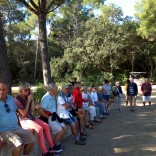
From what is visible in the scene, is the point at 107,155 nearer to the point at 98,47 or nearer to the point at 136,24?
the point at 98,47

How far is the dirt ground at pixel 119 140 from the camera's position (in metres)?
6.72

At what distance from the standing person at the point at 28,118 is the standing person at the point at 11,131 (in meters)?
0.72

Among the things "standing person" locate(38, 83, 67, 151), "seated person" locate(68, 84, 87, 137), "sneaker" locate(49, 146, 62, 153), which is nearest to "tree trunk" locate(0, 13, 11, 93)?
"seated person" locate(68, 84, 87, 137)

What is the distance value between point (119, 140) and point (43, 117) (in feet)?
6.93

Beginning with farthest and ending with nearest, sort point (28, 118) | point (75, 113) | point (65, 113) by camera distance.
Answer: point (75, 113) → point (65, 113) → point (28, 118)

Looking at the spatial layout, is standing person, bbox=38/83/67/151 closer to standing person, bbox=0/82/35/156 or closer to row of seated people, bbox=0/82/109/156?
row of seated people, bbox=0/82/109/156

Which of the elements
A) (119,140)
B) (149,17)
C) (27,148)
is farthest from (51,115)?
(149,17)

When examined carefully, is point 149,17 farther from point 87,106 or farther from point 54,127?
point 54,127

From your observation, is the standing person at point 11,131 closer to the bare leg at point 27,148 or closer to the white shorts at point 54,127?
the bare leg at point 27,148

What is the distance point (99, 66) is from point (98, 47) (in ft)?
7.18

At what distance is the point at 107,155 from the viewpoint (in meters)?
6.48

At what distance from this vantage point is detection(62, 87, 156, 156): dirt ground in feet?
22.1

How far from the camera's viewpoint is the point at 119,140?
25.5 ft

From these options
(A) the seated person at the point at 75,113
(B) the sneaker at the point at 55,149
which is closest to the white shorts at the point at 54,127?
(B) the sneaker at the point at 55,149
